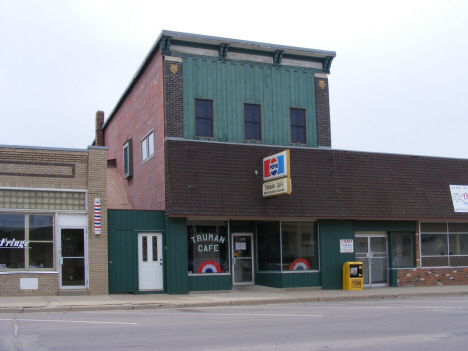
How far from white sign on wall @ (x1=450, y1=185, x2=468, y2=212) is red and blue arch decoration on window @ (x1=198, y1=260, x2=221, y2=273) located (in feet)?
35.0

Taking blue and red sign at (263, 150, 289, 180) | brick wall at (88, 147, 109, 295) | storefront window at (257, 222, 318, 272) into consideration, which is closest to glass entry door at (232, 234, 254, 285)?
storefront window at (257, 222, 318, 272)

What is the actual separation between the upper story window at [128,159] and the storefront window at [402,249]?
11.7 metres

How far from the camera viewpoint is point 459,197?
2383 centimetres

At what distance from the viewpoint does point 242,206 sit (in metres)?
19.9

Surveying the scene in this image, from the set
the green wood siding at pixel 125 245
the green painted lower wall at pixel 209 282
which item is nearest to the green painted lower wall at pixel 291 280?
the green painted lower wall at pixel 209 282

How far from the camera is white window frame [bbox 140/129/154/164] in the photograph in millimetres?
21750

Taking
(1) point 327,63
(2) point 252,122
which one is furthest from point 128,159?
(1) point 327,63

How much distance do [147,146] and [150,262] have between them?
5228 millimetres

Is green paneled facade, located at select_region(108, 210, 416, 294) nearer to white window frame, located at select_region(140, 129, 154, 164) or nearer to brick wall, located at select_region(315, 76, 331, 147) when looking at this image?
white window frame, located at select_region(140, 129, 154, 164)

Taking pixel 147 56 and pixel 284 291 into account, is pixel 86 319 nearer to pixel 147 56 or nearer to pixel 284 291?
pixel 284 291

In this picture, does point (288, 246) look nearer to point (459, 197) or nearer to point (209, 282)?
point (209, 282)

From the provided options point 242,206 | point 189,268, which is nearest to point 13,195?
point 189,268

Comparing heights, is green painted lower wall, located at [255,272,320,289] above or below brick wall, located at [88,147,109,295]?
below

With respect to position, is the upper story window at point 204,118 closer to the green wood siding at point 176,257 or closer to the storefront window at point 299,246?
the green wood siding at point 176,257
